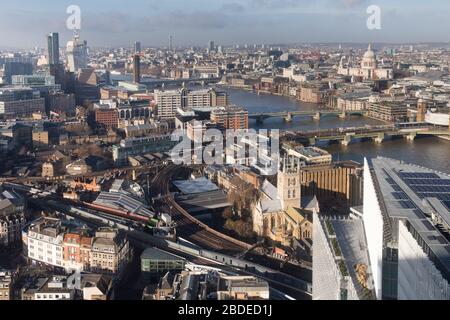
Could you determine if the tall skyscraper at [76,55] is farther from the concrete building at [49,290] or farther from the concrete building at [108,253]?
the concrete building at [49,290]

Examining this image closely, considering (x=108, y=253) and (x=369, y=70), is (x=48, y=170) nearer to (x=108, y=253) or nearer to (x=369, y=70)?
(x=108, y=253)

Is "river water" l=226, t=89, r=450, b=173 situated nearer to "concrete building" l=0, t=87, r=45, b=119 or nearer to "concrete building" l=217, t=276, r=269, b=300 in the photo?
"concrete building" l=0, t=87, r=45, b=119

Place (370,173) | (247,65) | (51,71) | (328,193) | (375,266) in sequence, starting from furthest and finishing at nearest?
(247,65)
(51,71)
(328,193)
(370,173)
(375,266)

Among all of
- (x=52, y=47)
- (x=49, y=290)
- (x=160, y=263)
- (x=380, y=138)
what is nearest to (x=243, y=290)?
(x=160, y=263)

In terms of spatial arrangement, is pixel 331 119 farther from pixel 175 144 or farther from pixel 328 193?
pixel 328 193

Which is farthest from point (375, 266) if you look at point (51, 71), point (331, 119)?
point (51, 71)

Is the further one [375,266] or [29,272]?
[29,272]

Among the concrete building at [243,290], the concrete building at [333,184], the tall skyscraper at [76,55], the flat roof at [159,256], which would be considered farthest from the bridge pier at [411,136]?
the tall skyscraper at [76,55]

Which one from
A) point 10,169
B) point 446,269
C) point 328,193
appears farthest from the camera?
point 10,169
